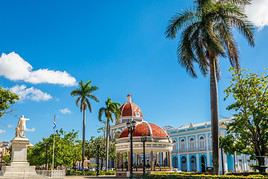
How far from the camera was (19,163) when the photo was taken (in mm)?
26641

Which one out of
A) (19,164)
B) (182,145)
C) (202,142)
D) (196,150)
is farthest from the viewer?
(182,145)

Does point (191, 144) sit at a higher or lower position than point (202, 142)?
lower

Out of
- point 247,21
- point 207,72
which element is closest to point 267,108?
point 207,72

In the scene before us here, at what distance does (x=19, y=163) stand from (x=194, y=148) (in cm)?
4689

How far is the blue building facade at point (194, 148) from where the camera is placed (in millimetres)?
63000

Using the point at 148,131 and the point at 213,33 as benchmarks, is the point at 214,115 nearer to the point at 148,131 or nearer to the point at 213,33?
the point at 213,33

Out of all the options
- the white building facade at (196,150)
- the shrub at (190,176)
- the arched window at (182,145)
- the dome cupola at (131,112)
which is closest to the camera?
the shrub at (190,176)

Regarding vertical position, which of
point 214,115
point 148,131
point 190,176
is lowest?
point 190,176

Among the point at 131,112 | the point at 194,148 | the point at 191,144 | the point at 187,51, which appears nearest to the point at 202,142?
the point at 194,148

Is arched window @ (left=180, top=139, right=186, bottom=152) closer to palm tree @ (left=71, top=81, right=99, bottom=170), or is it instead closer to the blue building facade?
the blue building facade

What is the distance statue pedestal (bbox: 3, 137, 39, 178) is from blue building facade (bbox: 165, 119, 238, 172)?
41924mm

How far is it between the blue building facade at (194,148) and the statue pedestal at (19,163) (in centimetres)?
4192

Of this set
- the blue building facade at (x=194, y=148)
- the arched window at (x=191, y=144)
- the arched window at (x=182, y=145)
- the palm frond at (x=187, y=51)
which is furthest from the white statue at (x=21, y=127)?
the arched window at (x=182, y=145)

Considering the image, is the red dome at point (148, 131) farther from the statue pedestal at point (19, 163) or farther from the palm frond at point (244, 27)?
the palm frond at point (244, 27)
